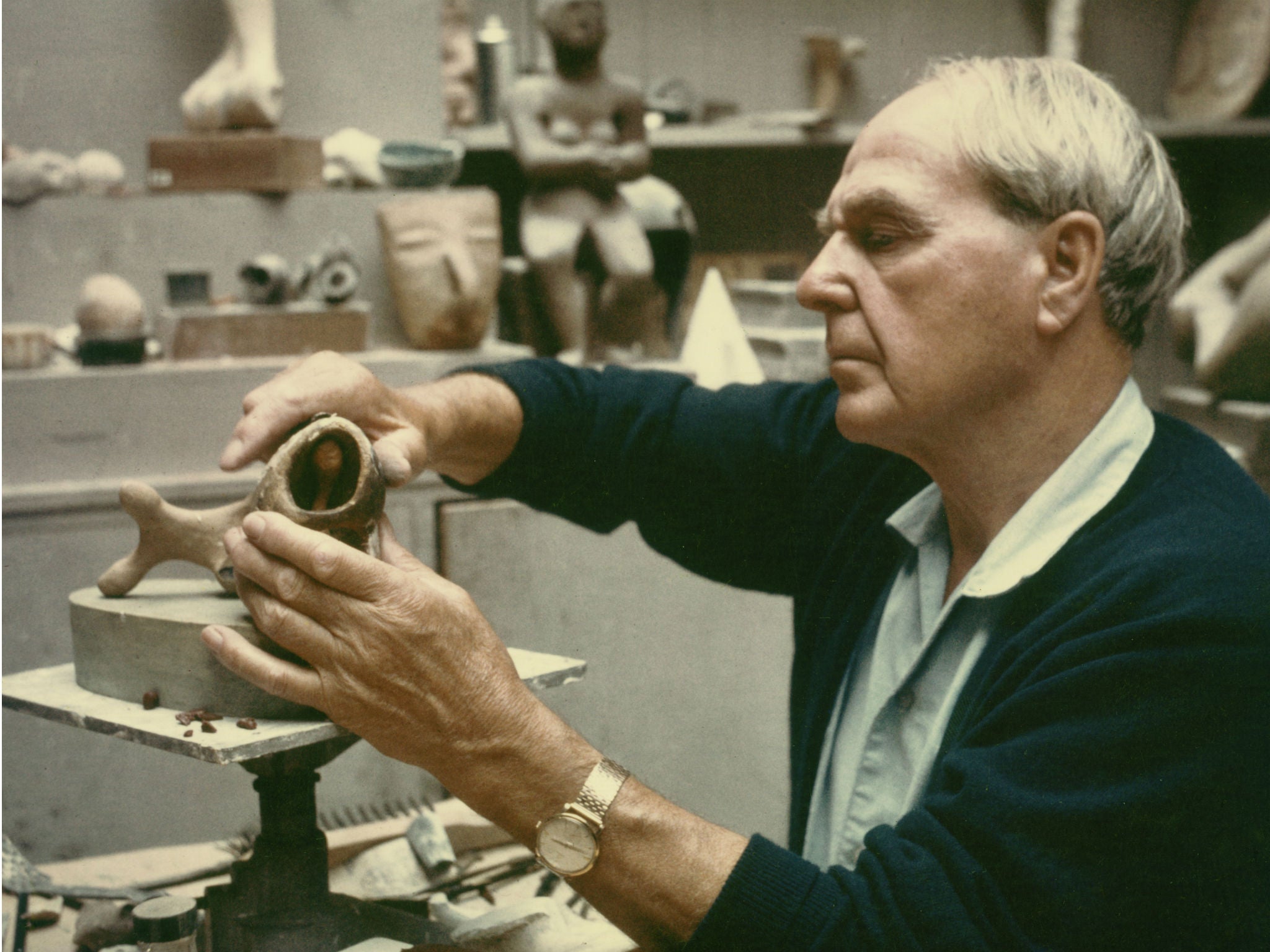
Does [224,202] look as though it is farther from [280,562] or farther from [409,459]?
[280,562]

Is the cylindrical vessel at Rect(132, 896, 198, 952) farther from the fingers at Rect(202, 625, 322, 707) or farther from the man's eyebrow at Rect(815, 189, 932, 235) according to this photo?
the man's eyebrow at Rect(815, 189, 932, 235)

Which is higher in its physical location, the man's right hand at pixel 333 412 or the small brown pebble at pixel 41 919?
the man's right hand at pixel 333 412

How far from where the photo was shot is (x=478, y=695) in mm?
954

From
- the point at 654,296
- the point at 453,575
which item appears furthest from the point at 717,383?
the point at 453,575

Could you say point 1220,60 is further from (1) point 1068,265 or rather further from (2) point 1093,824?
(2) point 1093,824

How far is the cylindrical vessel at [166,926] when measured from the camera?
999 millimetres

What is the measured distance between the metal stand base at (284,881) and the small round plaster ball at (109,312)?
1215 millimetres

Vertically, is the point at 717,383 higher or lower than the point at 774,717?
higher

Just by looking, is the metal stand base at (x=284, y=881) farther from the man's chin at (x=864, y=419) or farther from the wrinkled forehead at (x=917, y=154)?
the wrinkled forehead at (x=917, y=154)

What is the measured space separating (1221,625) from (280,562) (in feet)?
2.40

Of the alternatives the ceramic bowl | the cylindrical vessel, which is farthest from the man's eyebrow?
the ceramic bowl

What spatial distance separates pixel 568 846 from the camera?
95 centimetres

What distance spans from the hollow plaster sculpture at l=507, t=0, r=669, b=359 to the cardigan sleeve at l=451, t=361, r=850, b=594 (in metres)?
1.17

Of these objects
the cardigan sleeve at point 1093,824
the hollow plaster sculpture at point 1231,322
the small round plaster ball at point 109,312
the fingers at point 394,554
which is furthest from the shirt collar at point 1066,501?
the hollow plaster sculpture at point 1231,322
